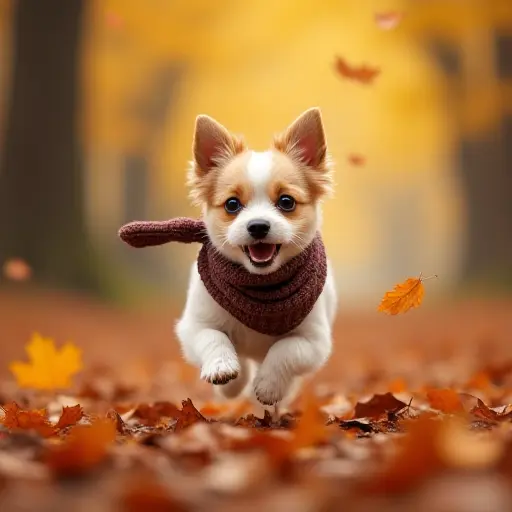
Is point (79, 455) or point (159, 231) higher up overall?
point (159, 231)

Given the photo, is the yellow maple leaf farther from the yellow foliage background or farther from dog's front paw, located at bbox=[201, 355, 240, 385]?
the yellow foliage background

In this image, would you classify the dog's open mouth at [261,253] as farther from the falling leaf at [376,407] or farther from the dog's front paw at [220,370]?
the falling leaf at [376,407]

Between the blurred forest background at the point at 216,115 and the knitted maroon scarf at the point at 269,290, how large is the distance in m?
1.30

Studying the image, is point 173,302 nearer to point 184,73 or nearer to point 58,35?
point 58,35

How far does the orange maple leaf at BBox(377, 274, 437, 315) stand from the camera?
3.55 metres

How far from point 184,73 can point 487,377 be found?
15240 millimetres

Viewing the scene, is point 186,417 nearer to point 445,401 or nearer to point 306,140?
point 445,401

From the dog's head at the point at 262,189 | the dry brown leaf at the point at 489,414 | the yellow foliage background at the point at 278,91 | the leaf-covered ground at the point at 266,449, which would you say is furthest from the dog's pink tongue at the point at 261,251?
the yellow foliage background at the point at 278,91

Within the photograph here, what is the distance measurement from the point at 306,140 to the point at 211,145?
47cm

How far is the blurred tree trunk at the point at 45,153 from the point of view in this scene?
9992mm

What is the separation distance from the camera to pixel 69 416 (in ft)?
10.8

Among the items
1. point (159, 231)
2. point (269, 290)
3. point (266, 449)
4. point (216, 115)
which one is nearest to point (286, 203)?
point (269, 290)

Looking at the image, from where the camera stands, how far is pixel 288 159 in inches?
146

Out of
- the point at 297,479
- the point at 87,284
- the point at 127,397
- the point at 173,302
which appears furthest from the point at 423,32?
the point at 297,479
